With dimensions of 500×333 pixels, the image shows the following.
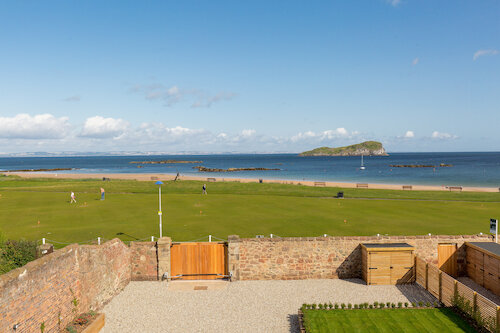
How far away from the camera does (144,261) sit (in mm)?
19797

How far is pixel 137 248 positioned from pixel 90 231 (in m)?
8.55

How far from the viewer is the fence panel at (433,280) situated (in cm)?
1725

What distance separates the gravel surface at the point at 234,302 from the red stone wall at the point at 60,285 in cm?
122

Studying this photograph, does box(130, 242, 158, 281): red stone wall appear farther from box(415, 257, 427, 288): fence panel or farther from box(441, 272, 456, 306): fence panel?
box(441, 272, 456, 306): fence panel

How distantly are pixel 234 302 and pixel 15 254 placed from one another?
11.0 meters

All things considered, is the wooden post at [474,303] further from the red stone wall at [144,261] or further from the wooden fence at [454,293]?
the red stone wall at [144,261]

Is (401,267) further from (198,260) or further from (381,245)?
(198,260)

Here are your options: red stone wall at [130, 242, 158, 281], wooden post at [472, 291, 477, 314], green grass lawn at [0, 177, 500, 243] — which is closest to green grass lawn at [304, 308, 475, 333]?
wooden post at [472, 291, 477, 314]

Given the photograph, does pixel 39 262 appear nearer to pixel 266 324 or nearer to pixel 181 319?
pixel 181 319

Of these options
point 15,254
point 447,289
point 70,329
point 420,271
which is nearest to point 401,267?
point 420,271

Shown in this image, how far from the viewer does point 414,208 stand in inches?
1500

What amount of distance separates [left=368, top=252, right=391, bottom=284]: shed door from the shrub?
1840cm

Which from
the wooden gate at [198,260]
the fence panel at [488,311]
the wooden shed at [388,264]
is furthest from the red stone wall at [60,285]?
the fence panel at [488,311]

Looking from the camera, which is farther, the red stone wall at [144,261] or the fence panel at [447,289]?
the red stone wall at [144,261]
